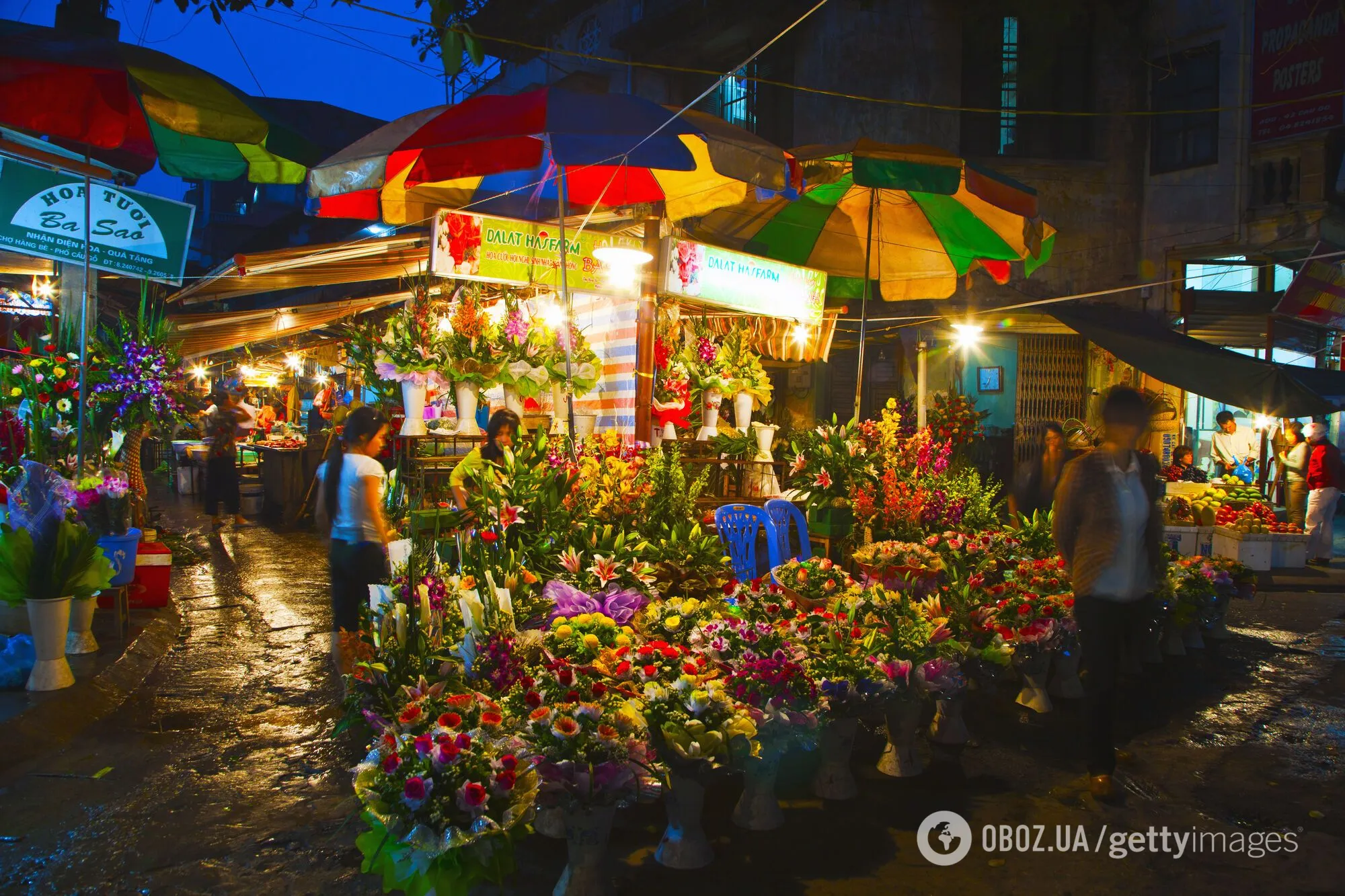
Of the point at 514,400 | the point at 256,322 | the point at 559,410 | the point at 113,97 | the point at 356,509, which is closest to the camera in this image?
the point at 113,97

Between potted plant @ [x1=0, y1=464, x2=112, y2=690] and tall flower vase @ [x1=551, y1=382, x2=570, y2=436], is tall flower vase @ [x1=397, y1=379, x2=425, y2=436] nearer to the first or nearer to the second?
tall flower vase @ [x1=551, y1=382, x2=570, y2=436]

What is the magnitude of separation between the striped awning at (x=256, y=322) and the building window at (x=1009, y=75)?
10383mm

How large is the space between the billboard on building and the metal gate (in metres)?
4.29

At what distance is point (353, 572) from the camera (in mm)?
5879

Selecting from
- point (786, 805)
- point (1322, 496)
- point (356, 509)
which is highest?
point (356, 509)

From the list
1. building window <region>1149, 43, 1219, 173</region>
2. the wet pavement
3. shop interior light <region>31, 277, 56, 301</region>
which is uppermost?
building window <region>1149, 43, 1219, 173</region>

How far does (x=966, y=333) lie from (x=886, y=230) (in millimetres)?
4095

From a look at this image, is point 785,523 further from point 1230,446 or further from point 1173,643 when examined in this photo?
point 1230,446

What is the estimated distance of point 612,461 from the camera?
6.10 meters

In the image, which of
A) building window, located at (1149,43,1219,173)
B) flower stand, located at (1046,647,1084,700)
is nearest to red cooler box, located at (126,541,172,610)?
flower stand, located at (1046,647,1084,700)

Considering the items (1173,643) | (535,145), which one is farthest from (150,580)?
(1173,643)

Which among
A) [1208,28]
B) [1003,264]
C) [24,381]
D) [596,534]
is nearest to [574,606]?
[596,534]

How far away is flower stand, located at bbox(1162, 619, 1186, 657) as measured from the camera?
288 inches

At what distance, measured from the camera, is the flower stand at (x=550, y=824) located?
368 cm
